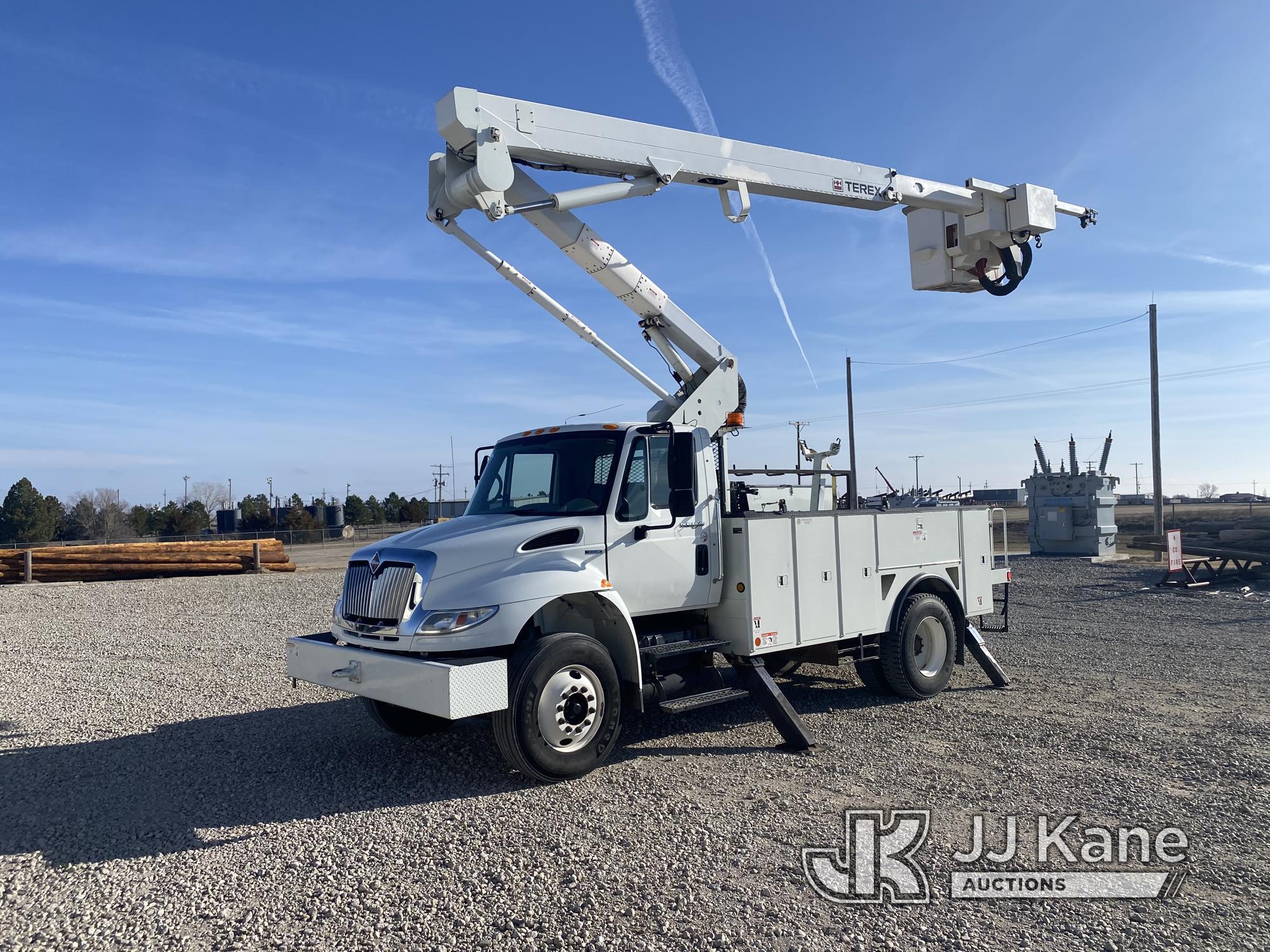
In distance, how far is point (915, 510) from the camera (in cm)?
895

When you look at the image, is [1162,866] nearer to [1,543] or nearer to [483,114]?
[483,114]

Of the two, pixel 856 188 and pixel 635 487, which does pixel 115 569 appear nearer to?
pixel 635 487

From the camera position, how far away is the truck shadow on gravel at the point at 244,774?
17.7 ft

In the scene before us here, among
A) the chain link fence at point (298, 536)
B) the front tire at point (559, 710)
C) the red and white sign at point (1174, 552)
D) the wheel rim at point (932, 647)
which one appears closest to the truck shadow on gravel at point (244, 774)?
the front tire at point (559, 710)

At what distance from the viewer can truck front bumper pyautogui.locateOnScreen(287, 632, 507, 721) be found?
18.2ft

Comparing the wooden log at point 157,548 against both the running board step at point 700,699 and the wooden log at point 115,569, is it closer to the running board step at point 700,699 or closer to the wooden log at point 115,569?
the wooden log at point 115,569

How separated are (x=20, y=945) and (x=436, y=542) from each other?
3082 millimetres

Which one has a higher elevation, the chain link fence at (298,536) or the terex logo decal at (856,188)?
the terex logo decal at (856,188)

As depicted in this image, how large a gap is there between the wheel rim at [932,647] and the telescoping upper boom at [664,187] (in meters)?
3.08

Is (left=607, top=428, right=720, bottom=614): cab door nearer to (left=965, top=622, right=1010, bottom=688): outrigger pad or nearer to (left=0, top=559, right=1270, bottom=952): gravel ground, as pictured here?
(left=0, top=559, right=1270, bottom=952): gravel ground

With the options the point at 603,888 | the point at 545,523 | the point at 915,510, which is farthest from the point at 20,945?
the point at 915,510

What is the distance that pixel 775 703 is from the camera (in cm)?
712

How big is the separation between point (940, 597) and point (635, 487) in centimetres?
408

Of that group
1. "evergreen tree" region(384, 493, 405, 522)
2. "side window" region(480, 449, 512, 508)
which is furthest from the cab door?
"evergreen tree" region(384, 493, 405, 522)
